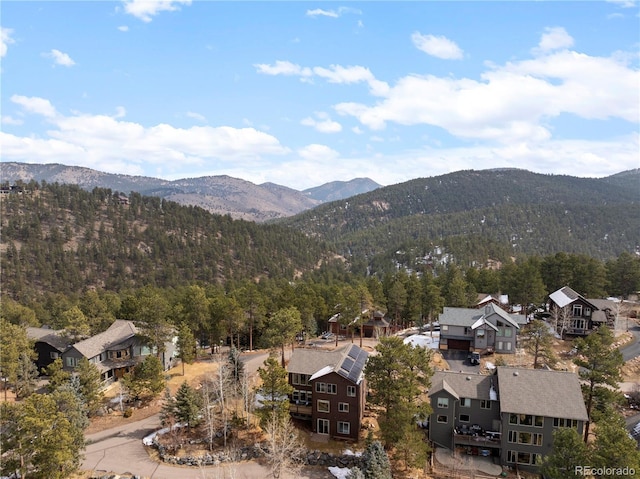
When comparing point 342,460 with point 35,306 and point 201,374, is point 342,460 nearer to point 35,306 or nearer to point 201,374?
point 201,374

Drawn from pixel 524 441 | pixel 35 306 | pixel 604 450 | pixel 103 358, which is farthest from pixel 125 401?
pixel 35 306

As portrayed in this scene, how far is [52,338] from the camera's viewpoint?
61.7 m

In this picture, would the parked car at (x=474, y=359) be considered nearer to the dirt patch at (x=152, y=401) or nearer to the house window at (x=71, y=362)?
the dirt patch at (x=152, y=401)

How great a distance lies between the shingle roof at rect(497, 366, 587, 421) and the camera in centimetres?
3900

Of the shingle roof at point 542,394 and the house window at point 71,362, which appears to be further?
the house window at point 71,362

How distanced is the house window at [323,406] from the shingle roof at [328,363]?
3033 millimetres

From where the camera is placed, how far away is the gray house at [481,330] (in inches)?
2557

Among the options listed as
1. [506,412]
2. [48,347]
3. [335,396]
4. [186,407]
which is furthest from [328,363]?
[48,347]

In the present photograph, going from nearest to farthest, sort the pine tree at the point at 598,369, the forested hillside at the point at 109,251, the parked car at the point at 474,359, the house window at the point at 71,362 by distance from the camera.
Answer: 1. the pine tree at the point at 598,369
2. the house window at the point at 71,362
3. the parked car at the point at 474,359
4. the forested hillside at the point at 109,251

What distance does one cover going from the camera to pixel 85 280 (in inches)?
5896

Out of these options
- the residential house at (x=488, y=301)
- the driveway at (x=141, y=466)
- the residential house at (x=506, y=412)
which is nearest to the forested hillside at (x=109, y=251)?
the residential house at (x=488, y=301)

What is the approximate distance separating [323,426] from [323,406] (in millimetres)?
2251

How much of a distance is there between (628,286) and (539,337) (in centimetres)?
4721

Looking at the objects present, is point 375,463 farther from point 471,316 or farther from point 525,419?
point 471,316
